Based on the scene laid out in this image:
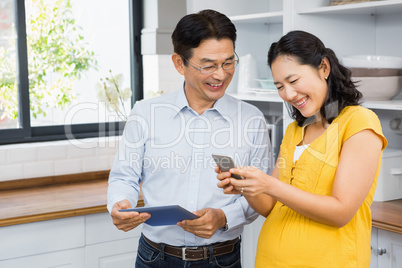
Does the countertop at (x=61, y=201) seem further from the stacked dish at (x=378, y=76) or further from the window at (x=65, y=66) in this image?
the stacked dish at (x=378, y=76)

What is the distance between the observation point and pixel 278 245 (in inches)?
70.5

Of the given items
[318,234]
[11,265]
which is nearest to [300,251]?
[318,234]

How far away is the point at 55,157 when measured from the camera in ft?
11.1

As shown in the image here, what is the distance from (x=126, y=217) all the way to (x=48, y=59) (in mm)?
1993

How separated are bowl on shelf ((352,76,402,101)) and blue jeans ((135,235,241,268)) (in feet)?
3.31

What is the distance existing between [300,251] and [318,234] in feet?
0.26

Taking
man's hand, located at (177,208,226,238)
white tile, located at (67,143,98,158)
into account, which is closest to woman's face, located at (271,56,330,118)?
man's hand, located at (177,208,226,238)

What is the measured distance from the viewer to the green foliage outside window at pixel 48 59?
11.3 ft

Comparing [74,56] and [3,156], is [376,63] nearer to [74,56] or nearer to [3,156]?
Answer: [74,56]

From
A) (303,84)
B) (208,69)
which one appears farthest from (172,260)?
(303,84)

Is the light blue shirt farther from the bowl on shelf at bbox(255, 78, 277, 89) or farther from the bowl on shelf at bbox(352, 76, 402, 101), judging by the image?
the bowl on shelf at bbox(255, 78, 277, 89)

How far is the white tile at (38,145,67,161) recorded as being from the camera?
11.0 feet

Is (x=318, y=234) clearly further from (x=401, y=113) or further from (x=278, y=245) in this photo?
(x=401, y=113)

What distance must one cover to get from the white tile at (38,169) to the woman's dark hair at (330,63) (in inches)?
→ 79.4
